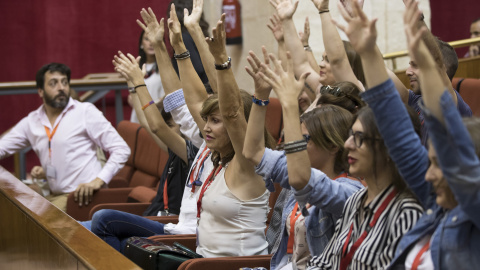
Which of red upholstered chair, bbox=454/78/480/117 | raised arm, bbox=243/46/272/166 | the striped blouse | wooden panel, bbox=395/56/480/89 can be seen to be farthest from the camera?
wooden panel, bbox=395/56/480/89

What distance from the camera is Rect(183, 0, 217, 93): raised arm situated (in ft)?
10.8

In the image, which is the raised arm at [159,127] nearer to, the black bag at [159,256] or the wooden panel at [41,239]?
the wooden panel at [41,239]

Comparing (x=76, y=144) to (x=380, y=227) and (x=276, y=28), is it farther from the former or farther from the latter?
(x=380, y=227)

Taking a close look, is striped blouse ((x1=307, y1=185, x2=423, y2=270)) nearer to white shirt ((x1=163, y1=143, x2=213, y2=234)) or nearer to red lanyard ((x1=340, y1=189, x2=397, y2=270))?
red lanyard ((x1=340, y1=189, x2=397, y2=270))

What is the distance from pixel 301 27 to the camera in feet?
16.1

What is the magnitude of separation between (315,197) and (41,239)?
3.78 ft

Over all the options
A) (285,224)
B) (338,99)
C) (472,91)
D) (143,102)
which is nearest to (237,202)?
(285,224)

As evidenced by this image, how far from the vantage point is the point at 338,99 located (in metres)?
2.61

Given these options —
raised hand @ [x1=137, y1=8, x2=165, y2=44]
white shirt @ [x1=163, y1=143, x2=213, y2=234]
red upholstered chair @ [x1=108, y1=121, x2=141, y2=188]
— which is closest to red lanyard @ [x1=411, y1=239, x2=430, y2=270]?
white shirt @ [x1=163, y1=143, x2=213, y2=234]

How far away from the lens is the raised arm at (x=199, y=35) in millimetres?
3293

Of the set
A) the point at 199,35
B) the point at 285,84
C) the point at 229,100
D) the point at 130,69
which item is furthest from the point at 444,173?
the point at 130,69

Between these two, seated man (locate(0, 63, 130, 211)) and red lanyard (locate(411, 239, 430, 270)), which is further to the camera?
seated man (locate(0, 63, 130, 211))

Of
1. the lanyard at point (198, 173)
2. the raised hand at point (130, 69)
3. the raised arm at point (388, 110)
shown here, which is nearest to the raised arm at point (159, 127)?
the raised hand at point (130, 69)

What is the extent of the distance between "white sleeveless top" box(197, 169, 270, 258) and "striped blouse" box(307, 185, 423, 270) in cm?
77
